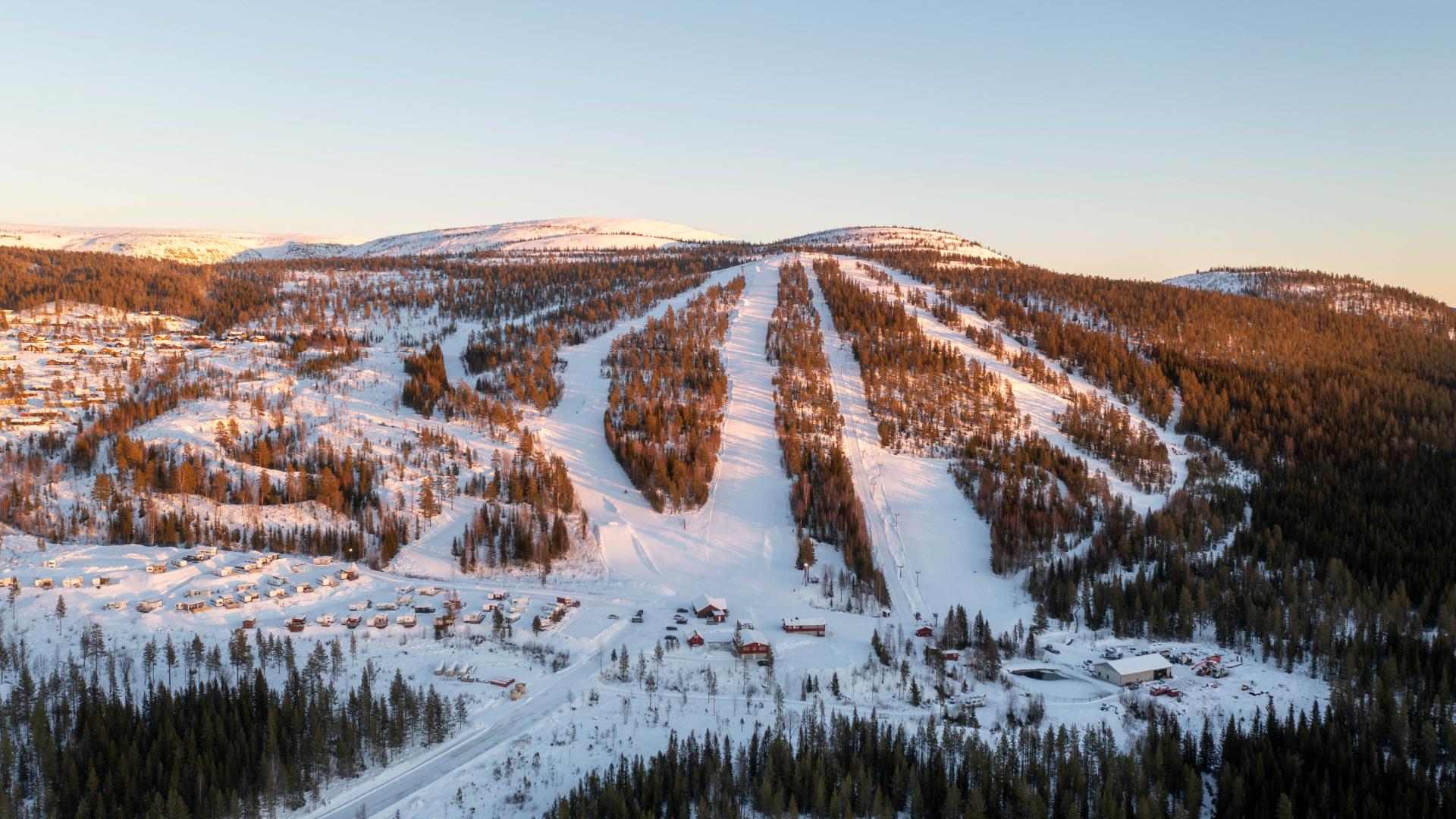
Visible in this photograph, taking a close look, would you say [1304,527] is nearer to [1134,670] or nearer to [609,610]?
[1134,670]

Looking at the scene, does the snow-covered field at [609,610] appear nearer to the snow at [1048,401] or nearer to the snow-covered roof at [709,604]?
the snow at [1048,401]

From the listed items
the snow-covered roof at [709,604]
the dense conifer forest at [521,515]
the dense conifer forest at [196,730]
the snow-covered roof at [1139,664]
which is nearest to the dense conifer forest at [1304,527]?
the snow-covered roof at [1139,664]

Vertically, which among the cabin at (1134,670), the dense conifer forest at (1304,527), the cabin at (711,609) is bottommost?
the cabin at (711,609)

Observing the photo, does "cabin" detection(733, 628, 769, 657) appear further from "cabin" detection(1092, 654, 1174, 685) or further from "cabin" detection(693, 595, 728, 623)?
"cabin" detection(1092, 654, 1174, 685)

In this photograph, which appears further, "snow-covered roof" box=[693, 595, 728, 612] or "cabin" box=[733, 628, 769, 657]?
"snow-covered roof" box=[693, 595, 728, 612]

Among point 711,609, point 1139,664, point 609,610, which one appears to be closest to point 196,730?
point 609,610

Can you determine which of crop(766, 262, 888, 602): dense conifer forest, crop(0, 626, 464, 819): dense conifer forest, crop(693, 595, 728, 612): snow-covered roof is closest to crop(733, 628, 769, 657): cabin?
crop(693, 595, 728, 612): snow-covered roof

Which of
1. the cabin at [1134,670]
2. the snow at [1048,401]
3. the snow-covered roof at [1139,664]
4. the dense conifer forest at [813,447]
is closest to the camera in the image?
the cabin at [1134,670]
